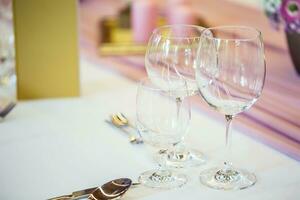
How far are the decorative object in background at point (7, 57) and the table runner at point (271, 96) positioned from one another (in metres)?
0.34

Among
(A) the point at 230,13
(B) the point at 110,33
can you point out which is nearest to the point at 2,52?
(B) the point at 110,33

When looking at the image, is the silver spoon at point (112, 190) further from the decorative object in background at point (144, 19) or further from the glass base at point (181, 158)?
the decorative object in background at point (144, 19)

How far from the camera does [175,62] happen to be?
0.99m

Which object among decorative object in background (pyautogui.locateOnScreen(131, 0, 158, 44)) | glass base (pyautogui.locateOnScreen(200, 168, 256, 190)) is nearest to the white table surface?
glass base (pyautogui.locateOnScreen(200, 168, 256, 190))

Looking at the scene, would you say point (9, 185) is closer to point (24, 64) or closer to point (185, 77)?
point (185, 77)

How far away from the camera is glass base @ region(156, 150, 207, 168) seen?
955 millimetres

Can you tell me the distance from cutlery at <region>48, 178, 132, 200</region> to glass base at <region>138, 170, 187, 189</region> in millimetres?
38

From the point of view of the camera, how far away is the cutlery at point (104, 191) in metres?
0.82

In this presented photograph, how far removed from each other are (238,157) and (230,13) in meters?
1.04

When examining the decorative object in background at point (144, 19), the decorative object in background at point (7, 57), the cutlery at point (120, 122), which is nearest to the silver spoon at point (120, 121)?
the cutlery at point (120, 122)

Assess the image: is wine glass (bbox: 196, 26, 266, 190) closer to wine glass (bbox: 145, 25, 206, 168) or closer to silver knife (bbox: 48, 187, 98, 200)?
wine glass (bbox: 145, 25, 206, 168)

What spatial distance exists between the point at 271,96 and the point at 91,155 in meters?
0.50

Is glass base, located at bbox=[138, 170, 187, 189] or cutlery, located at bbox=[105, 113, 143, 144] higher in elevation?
cutlery, located at bbox=[105, 113, 143, 144]

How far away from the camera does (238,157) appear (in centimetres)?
99
